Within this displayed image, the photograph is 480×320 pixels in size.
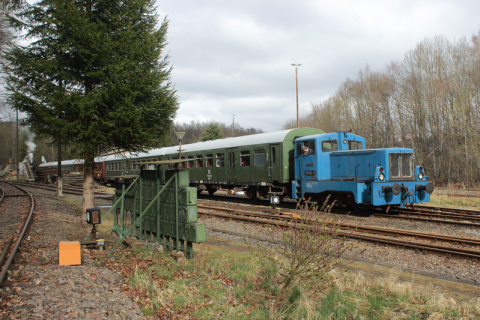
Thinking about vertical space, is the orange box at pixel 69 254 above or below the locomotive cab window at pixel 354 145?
below

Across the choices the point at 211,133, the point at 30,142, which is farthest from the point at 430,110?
the point at 30,142

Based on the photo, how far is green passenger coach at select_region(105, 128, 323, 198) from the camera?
15.1m

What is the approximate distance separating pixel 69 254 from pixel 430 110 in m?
35.1

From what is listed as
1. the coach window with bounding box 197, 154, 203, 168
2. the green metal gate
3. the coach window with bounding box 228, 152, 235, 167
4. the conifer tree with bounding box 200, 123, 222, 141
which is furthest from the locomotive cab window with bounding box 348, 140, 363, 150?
the conifer tree with bounding box 200, 123, 222, 141

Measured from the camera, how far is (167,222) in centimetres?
768

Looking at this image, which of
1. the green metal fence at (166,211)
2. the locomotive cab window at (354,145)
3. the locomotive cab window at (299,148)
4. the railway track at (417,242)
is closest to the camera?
the green metal fence at (166,211)

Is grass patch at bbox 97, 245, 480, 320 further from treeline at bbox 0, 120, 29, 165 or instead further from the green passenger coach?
treeline at bbox 0, 120, 29, 165

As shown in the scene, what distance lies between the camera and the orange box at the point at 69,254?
20.6 ft

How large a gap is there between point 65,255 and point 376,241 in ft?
22.4

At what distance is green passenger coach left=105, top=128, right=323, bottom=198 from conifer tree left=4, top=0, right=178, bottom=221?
81.0 inches

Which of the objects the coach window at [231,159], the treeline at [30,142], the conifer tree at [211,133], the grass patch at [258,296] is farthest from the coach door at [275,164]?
the treeline at [30,142]

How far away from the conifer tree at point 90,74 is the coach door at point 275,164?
5.54 metres

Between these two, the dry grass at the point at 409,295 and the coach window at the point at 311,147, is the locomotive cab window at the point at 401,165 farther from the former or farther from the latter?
the dry grass at the point at 409,295

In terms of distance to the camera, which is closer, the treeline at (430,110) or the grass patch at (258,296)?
the grass patch at (258,296)
